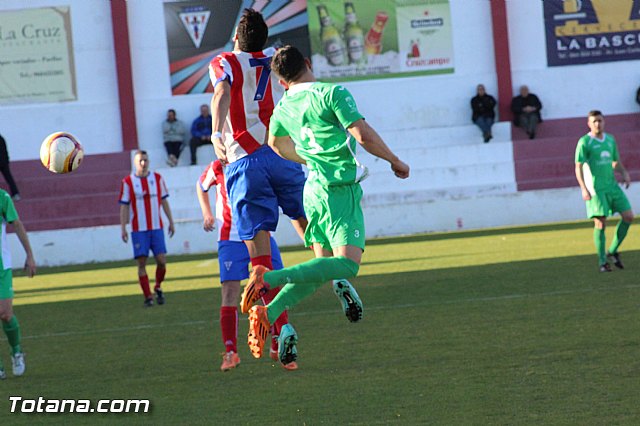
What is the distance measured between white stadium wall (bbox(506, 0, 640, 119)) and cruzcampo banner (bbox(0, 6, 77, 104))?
38.1ft

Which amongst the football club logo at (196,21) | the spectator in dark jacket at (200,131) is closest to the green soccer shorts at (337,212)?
the spectator in dark jacket at (200,131)

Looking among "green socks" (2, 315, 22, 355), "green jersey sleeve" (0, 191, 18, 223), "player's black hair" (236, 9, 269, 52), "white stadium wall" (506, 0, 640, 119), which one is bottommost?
"green socks" (2, 315, 22, 355)

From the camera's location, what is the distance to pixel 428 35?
27.7 m

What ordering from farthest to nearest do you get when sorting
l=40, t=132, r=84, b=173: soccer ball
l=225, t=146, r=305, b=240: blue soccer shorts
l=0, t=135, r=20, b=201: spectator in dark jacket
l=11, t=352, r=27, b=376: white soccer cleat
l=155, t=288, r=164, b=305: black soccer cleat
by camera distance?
1. l=0, t=135, r=20, b=201: spectator in dark jacket
2. l=155, t=288, r=164, b=305: black soccer cleat
3. l=40, t=132, r=84, b=173: soccer ball
4. l=11, t=352, r=27, b=376: white soccer cleat
5. l=225, t=146, r=305, b=240: blue soccer shorts

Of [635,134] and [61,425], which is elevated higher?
[635,134]

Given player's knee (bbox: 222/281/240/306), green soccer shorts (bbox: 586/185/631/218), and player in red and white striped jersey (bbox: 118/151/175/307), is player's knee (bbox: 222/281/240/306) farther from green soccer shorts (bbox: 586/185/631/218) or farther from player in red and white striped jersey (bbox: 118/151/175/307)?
green soccer shorts (bbox: 586/185/631/218)

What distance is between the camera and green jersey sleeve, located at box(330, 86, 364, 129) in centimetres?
607

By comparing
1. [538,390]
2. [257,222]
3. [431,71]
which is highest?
[431,71]

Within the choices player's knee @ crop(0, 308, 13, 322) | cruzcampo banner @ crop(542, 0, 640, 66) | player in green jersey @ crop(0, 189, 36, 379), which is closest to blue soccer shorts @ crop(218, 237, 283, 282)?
player in green jersey @ crop(0, 189, 36, 379)

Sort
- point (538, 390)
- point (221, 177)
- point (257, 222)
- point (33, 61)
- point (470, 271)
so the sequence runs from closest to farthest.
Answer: point (538, 390) < point (257, 222) < point (221, 177) < point (470, 271) < point (33, 61)

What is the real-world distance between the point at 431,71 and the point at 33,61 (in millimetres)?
10300

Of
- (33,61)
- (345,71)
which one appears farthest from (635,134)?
(33,61)

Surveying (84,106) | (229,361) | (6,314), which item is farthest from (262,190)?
(84,106)

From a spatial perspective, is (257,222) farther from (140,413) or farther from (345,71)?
(345,71)
